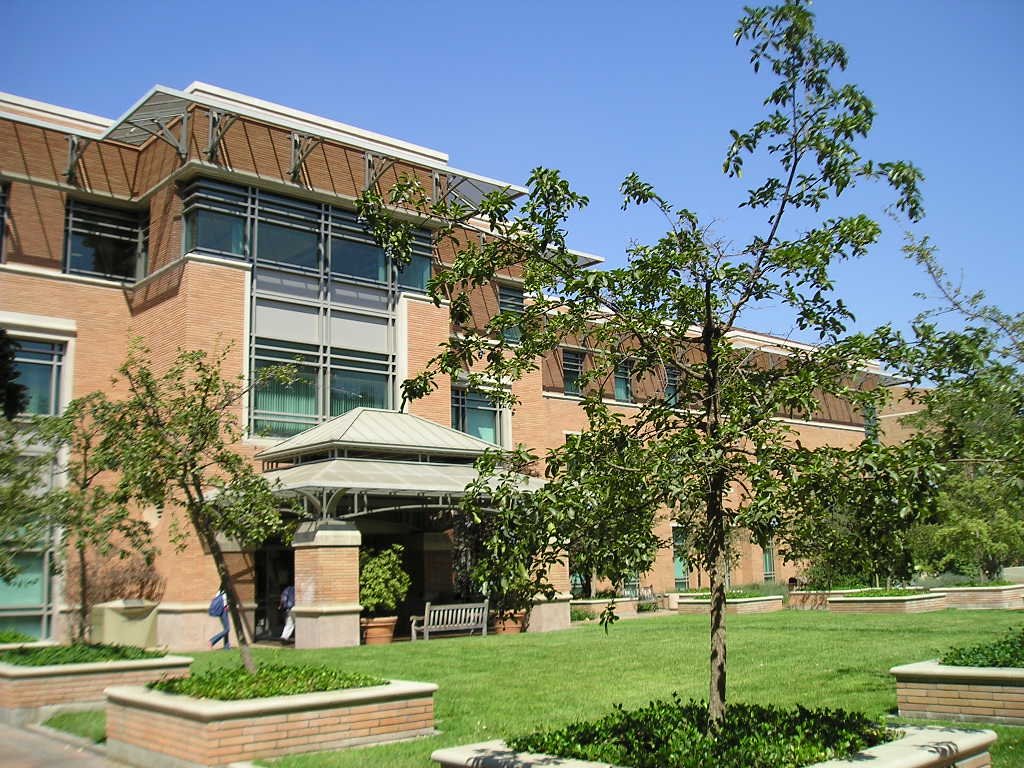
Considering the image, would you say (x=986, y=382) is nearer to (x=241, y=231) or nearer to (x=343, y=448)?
(x=343, y=448)

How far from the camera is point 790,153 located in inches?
328

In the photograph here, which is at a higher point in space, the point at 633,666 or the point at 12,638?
the point at 12,638

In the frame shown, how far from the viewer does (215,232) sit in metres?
27.7

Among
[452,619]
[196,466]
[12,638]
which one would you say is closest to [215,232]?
[452,619]

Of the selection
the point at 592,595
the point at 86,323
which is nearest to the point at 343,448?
the point at 86,323

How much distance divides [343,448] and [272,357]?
179 inches

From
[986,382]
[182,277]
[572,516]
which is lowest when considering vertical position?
[572,516]

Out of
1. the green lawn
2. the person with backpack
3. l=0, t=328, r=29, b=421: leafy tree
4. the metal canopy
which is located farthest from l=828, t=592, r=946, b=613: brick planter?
l=0, t=328, r=29, b=421: leafy tree

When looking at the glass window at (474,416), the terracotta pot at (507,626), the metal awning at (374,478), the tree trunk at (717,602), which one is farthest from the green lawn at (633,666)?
the glass window at (474,416)

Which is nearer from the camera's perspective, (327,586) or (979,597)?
(327,586)

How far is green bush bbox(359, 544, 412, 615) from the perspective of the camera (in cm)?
2459

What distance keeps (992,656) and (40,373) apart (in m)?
Answer: 24.5

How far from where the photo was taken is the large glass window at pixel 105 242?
94.7 feet

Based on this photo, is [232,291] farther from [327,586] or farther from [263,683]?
[263,683]
